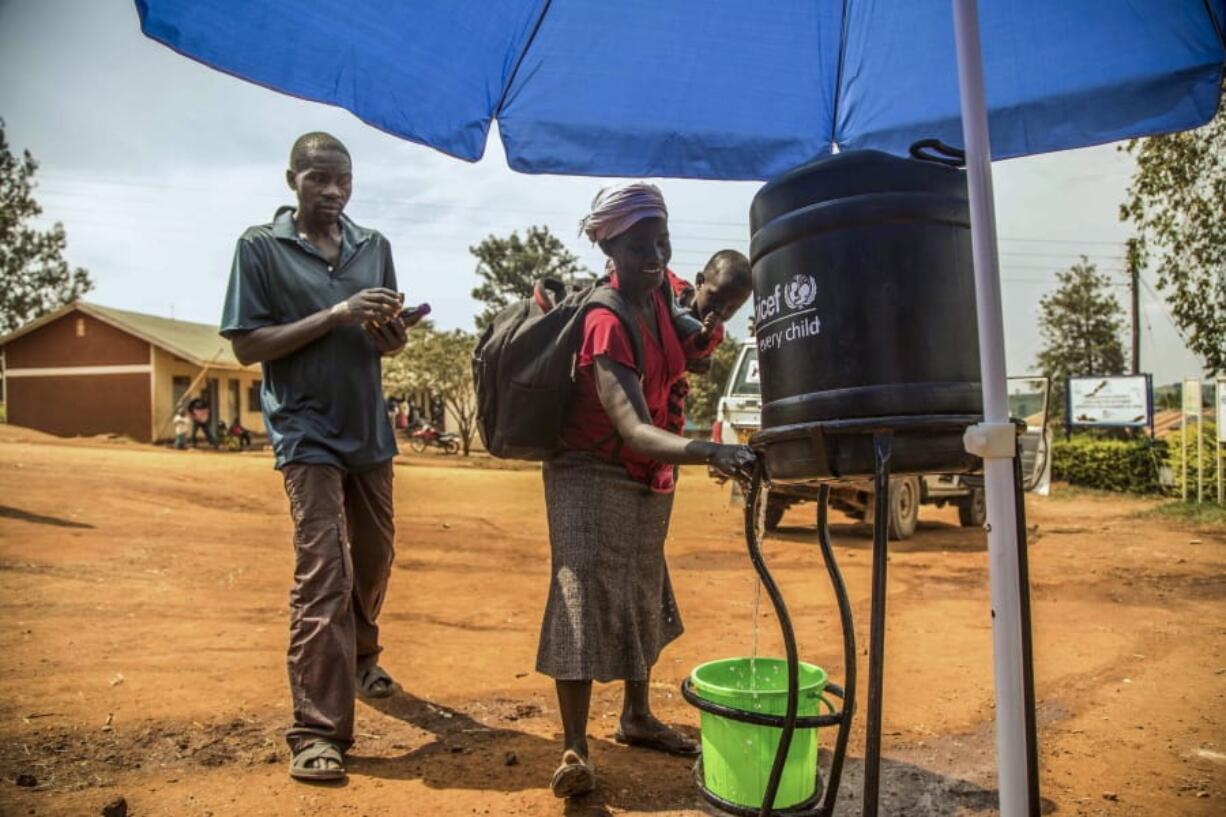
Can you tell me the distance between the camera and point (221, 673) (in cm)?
387

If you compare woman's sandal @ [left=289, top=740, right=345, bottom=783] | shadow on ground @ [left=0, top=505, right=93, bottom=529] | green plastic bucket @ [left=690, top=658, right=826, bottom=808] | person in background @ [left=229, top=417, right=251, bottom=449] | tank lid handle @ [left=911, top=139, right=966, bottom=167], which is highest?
tank lid handle @ [left=911, top=139, right=966, bottom=167]

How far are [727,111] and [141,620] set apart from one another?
159 inches

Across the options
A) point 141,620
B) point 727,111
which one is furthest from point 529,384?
point 141,620

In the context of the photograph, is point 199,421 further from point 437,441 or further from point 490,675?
point 490,675

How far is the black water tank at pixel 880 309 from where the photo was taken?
1861 millimetres

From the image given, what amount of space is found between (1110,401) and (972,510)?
8.75m

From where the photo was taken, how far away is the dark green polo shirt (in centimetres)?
314

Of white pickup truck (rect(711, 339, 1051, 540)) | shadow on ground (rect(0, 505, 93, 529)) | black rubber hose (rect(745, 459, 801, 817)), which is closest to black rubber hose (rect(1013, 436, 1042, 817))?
black rubber hose (rect(745, 459, 801, 817))

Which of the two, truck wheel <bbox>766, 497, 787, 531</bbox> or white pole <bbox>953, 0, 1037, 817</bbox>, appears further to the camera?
truck wheel <bbox>766, 497, 787, 531</bbox>

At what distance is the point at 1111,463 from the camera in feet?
57.6

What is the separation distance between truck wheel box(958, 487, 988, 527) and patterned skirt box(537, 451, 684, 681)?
9391mm

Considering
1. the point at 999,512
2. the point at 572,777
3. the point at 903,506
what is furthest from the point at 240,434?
the point at 999,512

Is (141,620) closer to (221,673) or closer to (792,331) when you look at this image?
(221,673)

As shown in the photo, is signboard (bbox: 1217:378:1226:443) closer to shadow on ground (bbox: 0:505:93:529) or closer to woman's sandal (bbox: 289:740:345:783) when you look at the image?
woman's sandal (bbox: 289:740:345:783)
